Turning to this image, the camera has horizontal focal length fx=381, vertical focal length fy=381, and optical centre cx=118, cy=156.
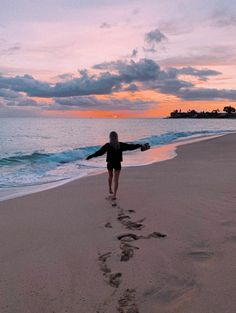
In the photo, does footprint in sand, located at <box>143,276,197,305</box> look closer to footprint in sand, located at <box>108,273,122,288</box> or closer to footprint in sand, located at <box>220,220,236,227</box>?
footprint in sand, located at <box>108,273,122,288</box>

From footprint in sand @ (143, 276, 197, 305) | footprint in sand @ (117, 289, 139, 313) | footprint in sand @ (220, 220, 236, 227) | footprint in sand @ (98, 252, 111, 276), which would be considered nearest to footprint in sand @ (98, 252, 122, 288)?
footprint in sand @ (98, 252, 111, 276)

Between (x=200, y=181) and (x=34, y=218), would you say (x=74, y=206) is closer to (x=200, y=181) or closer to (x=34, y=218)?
(x=34, y=218)

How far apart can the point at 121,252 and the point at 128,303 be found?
4.55 ft

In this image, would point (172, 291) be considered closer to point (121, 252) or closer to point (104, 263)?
point (104, 263)

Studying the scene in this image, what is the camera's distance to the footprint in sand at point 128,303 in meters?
3.83

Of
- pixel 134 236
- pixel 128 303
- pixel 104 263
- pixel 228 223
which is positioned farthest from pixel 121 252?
pixel 228 223

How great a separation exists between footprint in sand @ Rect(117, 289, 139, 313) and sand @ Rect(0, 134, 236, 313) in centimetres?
1

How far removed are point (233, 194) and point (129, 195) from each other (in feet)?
8.03

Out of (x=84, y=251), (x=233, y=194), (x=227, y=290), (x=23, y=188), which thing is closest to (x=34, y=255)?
(x=84, y=251)

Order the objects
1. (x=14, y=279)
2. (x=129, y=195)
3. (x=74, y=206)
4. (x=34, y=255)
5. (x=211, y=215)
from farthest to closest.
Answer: (x=129, y=195)
(x=74, y=206)
(x=211, y=215)
(x=34, y=255)
(x=14, y=279)

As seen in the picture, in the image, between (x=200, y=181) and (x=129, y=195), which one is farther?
(x=200, y=181)

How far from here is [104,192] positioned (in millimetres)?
9883

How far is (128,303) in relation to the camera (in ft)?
13.0

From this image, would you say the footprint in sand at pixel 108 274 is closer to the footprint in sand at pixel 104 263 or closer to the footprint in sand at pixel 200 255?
the footprint in sand at pixel 104 263
